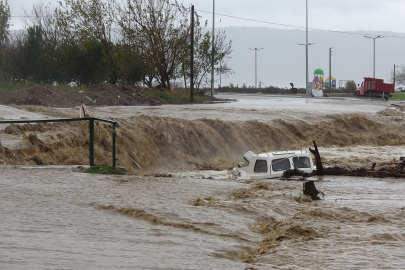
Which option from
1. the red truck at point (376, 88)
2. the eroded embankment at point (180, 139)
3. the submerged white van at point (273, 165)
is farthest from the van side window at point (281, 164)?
the red truck at point (376, 88)

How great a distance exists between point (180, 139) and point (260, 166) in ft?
22.6

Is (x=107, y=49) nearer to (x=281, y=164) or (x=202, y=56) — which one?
(x=202, y=56)

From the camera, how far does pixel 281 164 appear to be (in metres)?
17.0

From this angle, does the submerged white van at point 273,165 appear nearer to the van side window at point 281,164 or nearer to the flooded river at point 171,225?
the van side window at point 281,164

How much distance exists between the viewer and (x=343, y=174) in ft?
55.5

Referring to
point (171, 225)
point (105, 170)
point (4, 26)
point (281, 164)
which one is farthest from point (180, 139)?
point (4, 26)

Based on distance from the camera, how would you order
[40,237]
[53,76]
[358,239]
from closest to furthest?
[40,237] < [358,239] < [53,76]

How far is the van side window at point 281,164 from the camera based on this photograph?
16891mm

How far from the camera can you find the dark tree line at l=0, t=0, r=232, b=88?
4169 centimetres

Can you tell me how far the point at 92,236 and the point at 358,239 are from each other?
3433 mm

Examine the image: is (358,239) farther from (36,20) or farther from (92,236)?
(36,20)

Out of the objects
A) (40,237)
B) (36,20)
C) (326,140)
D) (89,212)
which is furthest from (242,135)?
(36,20)

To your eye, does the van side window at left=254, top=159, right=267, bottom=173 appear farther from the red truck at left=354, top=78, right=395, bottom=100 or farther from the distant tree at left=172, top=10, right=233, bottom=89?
the red truck at left=354, top=78, right=395, bottom=100

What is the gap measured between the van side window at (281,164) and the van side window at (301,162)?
32cm
